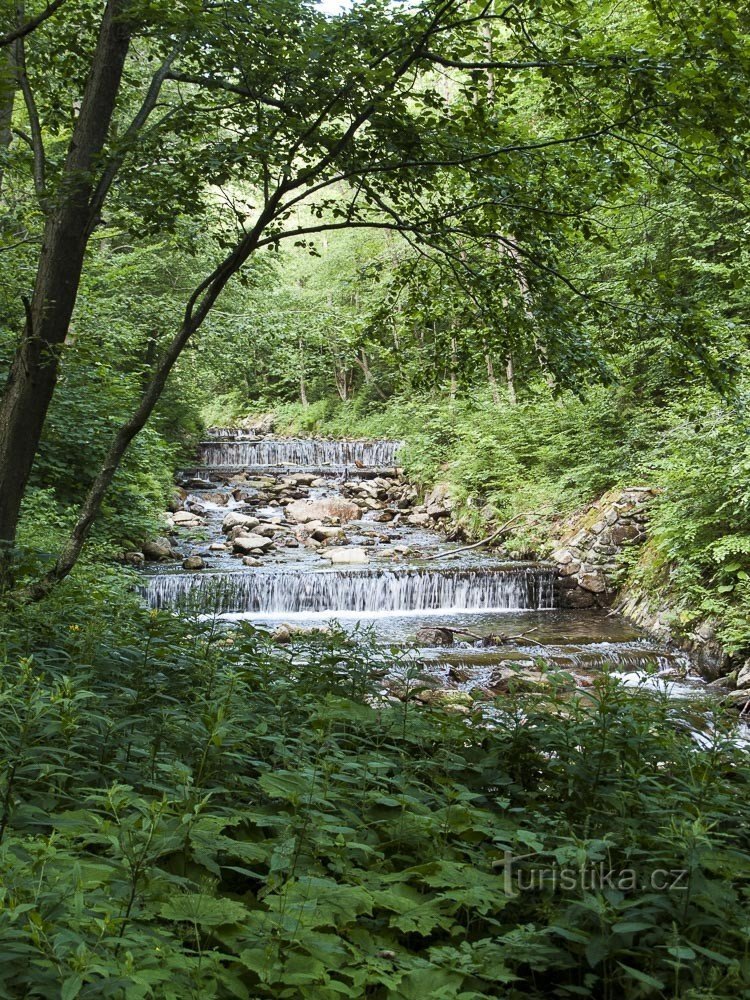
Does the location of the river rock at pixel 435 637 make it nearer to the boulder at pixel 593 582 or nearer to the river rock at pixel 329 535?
the boulder at pixel 593 582

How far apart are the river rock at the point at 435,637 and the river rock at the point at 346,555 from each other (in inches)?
160

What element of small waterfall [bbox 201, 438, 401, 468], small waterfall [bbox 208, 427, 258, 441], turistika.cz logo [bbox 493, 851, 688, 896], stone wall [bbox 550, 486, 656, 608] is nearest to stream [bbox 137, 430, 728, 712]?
stone wall [bbox 550, 486, 656, 608]

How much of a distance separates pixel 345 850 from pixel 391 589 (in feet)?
34.9

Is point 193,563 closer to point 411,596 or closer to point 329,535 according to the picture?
point 329,535

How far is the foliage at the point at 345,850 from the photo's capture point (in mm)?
1601

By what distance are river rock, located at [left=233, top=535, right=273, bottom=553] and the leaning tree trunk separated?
10.6 meters

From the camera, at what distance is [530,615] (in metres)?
12.5

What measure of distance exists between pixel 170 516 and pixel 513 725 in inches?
615

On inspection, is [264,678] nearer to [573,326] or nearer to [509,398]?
[573,326]

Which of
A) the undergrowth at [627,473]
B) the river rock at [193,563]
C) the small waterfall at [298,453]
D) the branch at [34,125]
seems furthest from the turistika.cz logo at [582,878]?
the small waterfall at [298,453]

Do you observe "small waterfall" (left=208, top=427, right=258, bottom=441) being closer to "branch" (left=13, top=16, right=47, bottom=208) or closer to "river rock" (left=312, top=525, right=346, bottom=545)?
"river rock" (left=312, top=525, right=346, bottom=545)

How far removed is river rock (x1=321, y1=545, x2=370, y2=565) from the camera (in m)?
14.7

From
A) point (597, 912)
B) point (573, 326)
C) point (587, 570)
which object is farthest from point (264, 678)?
point (587, 570)

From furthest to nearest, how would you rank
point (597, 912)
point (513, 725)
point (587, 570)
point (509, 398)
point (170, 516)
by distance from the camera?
1. point (509, 398)
2. point (170, 516)
3. point (587, 570)
4. point (513, 725)
5. point (597, 912)
